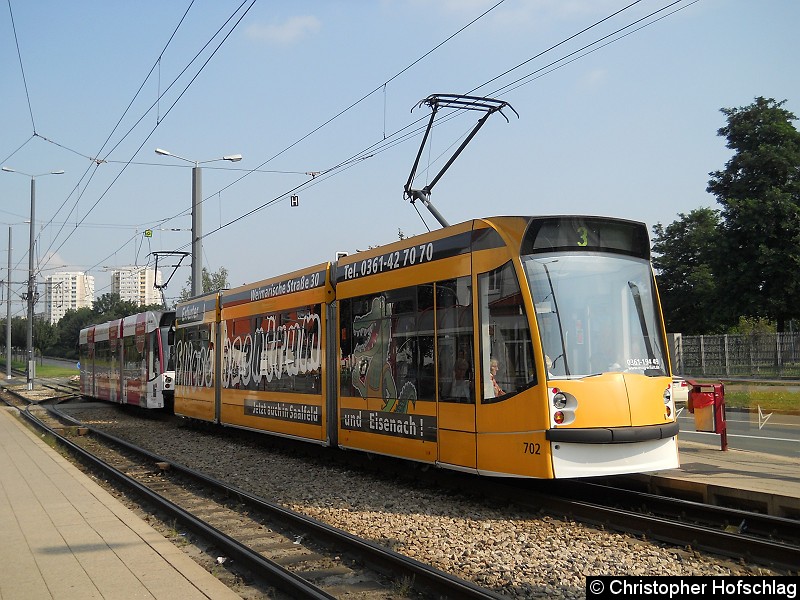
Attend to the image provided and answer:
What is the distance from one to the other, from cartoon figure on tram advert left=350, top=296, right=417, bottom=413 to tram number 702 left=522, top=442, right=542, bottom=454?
217cm

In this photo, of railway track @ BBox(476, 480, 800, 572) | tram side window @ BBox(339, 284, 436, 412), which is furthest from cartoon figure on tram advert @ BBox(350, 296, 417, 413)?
railway track @ BBox(476, 480, 800, 572)

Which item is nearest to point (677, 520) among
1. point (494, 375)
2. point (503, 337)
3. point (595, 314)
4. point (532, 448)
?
point (532, 448)

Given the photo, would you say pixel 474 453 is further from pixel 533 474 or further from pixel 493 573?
pixel 493 573

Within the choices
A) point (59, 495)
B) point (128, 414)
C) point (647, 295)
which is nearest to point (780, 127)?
point (128, 414)

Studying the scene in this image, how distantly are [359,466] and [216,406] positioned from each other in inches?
244

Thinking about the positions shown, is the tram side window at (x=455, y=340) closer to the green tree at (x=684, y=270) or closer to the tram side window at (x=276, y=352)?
the tram side window at (x=276, y=352)

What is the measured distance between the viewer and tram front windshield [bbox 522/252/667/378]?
845cm

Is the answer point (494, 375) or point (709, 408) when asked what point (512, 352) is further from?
point (709, 408)

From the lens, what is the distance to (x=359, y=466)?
12820mm

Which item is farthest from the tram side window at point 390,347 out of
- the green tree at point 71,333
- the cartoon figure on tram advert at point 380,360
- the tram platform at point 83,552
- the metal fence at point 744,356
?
the green tree at point 71,333

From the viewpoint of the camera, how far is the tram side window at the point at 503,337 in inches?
334

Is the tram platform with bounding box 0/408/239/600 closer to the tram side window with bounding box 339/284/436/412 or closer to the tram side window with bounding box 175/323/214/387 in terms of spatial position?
the tram side window with bounding box 339/284/436/412

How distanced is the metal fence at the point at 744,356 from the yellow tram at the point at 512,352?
23503mm

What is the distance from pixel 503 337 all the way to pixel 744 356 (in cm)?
2624
